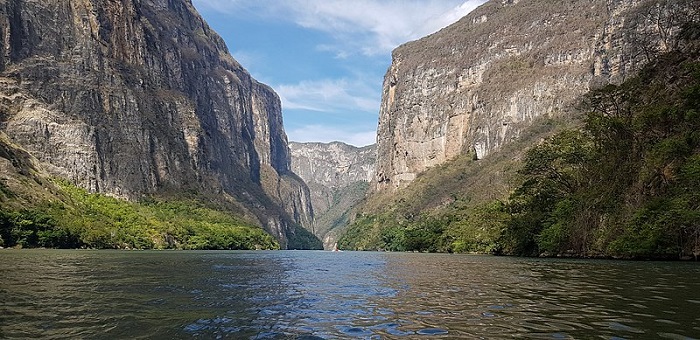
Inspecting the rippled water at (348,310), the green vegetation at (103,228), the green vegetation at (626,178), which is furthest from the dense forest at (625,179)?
the green vegetation at (103,228)

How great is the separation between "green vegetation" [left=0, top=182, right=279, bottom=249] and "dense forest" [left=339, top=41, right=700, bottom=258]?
87.5 m

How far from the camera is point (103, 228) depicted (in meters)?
125

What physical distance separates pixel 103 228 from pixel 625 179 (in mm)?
113776

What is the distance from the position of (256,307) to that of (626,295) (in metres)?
15.6

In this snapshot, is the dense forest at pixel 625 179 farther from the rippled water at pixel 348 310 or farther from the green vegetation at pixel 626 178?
the rippled water at pixel 348 310

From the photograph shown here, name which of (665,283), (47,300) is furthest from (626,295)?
(47,300)

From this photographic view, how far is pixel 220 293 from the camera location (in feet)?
79.2

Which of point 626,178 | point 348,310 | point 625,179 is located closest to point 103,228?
point 625,179

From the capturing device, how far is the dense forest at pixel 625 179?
52062mm

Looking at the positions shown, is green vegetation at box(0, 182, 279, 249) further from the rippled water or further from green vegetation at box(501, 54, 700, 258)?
green vegetation at box(501, 54, 700, 258)

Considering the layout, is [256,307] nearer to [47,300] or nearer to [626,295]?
[47,300]

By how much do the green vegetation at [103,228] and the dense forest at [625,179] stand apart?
8748cm

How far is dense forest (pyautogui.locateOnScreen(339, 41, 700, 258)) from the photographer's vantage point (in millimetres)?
52062

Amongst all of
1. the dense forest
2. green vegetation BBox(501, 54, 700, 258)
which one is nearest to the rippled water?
the dense forest
